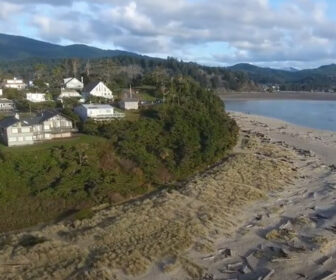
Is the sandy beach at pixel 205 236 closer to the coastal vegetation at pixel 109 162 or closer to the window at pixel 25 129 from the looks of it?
the coastal vegetation at pixel 109 162

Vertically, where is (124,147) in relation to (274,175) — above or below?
above

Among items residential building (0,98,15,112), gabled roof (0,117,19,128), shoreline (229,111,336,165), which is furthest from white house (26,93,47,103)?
shoreline (229,111,336,165)

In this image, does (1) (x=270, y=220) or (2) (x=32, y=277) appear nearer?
(2) (x=32, y=277)

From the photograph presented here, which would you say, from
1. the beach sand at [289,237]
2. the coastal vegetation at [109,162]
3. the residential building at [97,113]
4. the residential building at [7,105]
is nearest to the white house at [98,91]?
the residential building at [7,105]

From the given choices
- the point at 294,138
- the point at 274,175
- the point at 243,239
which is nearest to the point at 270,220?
the point at 243,239

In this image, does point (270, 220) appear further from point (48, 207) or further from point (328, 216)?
point (48, 207)

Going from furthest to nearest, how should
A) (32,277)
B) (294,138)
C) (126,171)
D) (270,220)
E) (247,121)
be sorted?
(247,121)
(294,138)
(126,171)
(270,220)
(32,277)

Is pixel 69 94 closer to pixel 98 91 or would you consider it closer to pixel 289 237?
pixel 98 91
